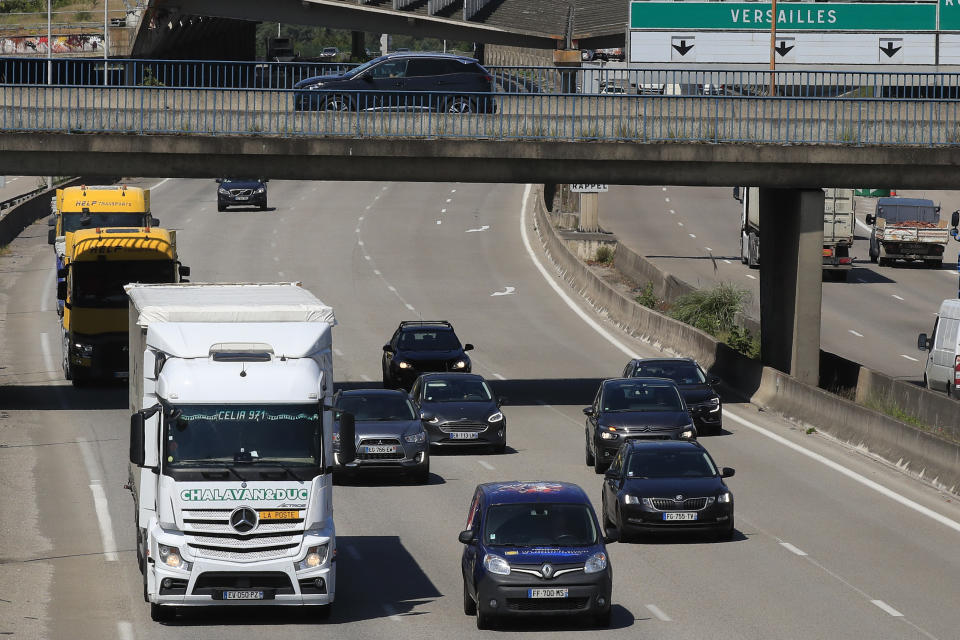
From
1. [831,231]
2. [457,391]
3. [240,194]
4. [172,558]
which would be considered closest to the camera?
[172,558]

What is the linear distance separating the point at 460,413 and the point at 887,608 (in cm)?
1279

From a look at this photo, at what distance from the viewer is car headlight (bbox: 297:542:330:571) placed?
16.0 meters

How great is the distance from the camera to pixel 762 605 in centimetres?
1702

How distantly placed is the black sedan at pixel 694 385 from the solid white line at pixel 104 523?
1147 cm

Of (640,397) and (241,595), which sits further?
(640,397)

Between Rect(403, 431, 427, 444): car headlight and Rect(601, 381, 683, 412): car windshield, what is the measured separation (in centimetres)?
351

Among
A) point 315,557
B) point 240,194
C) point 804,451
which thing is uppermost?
point 240,194

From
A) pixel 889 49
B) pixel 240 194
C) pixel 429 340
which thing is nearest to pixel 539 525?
pixel 429 340

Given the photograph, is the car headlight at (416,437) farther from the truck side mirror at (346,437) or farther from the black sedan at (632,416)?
the truck side mirror at (346,437)

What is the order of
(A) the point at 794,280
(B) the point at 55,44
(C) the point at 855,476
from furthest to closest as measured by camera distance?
(B) the point at 55,44, (A) the point at 794,280, (C) the point at 855,476

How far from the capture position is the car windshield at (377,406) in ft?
86.1

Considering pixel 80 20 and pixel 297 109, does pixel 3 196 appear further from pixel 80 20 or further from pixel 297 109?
pixel 297 109

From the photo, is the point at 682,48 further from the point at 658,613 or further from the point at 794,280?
the point at 658,613

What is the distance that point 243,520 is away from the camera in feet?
52.0
